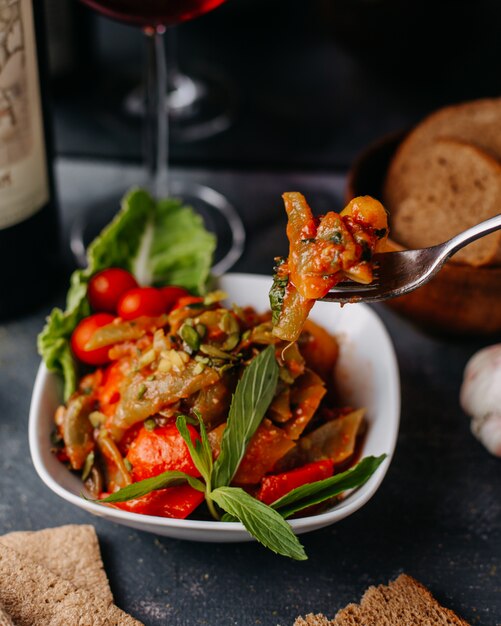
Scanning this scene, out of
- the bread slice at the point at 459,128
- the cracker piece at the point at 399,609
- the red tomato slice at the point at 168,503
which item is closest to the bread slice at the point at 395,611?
the cracker piece at the point at 399,609

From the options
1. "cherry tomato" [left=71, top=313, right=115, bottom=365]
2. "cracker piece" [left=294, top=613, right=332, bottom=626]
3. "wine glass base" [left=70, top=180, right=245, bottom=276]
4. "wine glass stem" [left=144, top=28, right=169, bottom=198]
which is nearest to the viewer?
"cracker piece" [left=294, top=613, right=332, bottom=626]

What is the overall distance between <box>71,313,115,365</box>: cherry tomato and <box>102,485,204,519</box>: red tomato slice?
40cm

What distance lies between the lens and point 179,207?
8.64 feet

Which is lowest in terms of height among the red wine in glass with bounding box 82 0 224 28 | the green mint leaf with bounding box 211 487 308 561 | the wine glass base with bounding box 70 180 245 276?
the wine glass base with bounding box 70 180 245 276

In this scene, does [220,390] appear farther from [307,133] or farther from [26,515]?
[307,133]

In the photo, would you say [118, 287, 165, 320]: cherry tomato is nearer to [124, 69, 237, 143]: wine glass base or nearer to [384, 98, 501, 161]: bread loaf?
[384, 98, 501, 161]: bread loaf

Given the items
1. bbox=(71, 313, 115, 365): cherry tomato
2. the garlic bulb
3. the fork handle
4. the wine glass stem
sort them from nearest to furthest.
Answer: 1. the fork handle
2. bbox=(71, 313, 115, 365): cherry tomato
3. the garlic bulb
4. the wine glass stem

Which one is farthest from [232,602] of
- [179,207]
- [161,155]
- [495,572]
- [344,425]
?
[161,155]

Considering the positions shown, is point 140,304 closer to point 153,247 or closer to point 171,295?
point 171,295

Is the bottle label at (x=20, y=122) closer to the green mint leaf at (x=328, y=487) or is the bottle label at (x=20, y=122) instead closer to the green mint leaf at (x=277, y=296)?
the green mint leaf at (x=277, y=296)

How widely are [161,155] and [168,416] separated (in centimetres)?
Result: 155

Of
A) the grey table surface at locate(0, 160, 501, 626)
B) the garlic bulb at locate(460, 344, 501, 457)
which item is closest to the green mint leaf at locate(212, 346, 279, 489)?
the grey table surface at locate(0, 160, 501, 626)

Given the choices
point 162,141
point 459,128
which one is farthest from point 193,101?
point 459,128

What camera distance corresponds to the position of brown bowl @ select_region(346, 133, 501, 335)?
2279 millimetres
